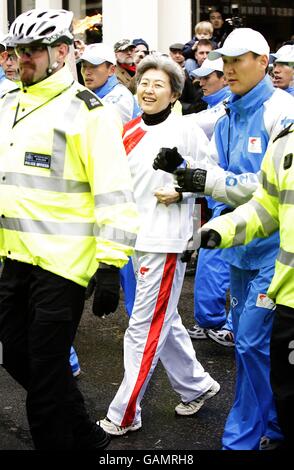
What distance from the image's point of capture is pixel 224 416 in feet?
17.1

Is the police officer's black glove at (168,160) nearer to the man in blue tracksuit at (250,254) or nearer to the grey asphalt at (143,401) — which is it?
the man in blue tracksuit at (250,254)

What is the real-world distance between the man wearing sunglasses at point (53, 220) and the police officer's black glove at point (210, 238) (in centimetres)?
30

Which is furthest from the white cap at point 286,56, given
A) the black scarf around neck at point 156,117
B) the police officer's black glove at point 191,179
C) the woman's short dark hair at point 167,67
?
the police officer's black glove at point 191,179

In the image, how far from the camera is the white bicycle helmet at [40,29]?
3998mm

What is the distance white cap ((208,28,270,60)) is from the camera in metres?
4.68

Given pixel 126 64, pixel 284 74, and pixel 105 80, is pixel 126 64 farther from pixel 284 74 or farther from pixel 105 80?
pixel 284 74

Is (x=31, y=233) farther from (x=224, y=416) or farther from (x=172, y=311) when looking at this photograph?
(x=224, y=416)

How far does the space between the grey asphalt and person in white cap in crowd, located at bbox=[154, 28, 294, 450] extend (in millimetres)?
370

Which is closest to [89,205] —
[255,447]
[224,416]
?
[255,447]

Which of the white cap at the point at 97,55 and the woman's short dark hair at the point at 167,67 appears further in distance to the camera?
the white cap at the point at 97,55

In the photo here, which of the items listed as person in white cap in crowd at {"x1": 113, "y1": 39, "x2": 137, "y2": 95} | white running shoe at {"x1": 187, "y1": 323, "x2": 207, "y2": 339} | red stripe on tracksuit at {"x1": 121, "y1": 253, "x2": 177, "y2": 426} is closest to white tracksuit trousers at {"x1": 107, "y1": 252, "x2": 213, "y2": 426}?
red stripe on tracksuit at {"x1": 121, "y1": 253, "x2": 177, "y2": 426}

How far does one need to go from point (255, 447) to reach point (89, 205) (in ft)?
4.83

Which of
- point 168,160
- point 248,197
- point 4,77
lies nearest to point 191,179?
point 168,160

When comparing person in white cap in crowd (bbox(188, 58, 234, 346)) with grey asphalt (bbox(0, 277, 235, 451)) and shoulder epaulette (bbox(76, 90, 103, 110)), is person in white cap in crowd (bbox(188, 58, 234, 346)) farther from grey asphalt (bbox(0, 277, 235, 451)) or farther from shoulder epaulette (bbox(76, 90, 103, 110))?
shoulder epaulette (bbox(76, 90, 103, 110))
